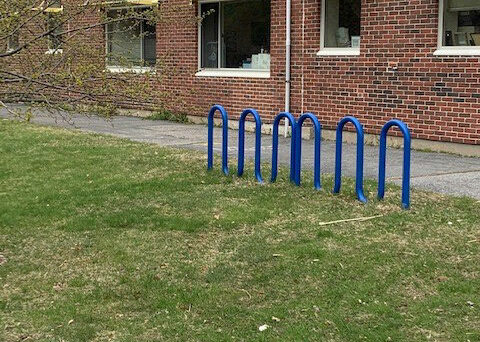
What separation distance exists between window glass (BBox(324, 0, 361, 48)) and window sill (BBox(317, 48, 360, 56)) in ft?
0.32

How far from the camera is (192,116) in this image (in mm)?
15500

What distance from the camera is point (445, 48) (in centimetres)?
1079

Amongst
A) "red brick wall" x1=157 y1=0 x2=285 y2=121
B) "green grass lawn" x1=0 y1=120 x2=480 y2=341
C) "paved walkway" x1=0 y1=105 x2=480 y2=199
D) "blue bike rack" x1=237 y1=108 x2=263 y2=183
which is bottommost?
"green grass lawn" x1=0 y1=120 x2=480 y2=341

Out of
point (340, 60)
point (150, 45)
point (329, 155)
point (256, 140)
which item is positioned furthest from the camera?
point (150, 45)

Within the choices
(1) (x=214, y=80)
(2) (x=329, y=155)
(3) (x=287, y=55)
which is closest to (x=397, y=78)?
(2) (x=329, y=155)

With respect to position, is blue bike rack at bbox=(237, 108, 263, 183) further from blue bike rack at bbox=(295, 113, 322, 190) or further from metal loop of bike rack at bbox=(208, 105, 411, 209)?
blue bike rack at bbox=(295, 113, 322, 190)

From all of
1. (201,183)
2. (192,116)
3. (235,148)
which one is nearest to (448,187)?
(201,183)

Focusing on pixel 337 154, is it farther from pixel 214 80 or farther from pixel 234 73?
pixel 214 80

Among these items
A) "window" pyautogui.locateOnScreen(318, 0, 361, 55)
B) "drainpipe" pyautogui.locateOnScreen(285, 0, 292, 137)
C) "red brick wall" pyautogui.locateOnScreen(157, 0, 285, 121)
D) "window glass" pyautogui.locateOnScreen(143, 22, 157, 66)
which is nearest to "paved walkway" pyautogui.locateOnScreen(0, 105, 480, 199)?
"red brick wall" pyautogui.locateOnScreen(157, 0, 285, 121)

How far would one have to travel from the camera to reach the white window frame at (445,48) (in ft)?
34.1

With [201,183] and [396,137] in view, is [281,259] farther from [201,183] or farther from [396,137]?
[396,137]

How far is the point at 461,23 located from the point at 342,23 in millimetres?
2343

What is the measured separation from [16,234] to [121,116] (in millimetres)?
10958

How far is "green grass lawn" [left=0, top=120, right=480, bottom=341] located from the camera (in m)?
4.41
